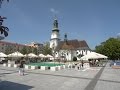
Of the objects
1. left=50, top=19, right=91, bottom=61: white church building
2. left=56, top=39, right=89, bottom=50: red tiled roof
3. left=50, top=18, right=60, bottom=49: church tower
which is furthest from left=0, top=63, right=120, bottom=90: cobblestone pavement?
left=50, top=18, right=60, bottom=49: church tower

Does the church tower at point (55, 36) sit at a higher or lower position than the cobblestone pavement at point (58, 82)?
higher

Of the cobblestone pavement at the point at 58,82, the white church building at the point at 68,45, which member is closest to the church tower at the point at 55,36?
A: the white church building at the point at 68,45

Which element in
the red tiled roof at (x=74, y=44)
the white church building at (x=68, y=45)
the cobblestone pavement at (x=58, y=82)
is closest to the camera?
the cobblestone pavement at (x=58, y=82)

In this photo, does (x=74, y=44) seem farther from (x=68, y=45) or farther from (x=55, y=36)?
(x=55, y=36)

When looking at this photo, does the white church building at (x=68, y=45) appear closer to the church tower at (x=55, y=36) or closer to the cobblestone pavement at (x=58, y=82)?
the church tower at (x=55, y=36)

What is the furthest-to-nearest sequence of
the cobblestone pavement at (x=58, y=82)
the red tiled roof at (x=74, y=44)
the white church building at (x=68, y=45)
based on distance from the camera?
the red tiled roof at (x=74, y=44) < the white church building at (x=68, y=45) < the cobblestone pavement at (x=58, y=82)

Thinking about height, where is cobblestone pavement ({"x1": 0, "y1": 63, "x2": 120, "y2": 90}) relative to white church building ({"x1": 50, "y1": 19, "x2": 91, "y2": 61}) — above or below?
below

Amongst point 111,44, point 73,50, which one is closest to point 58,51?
point 73,50

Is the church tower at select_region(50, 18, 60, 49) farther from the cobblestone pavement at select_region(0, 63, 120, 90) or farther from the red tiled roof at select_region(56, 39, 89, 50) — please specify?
the cobblestone pavement at select_region(0, 63, 120, 90)

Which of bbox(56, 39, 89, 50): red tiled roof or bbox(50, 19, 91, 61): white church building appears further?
bbox(56, 39, 89, 50): red tiled roof

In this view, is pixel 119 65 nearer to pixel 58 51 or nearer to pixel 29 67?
pixel 29 67

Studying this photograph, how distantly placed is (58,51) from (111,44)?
101ft

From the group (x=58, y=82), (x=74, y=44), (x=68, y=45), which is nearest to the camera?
(x=58, y=82)

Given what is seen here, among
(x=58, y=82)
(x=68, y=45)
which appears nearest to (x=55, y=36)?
(x=68, y=45)
